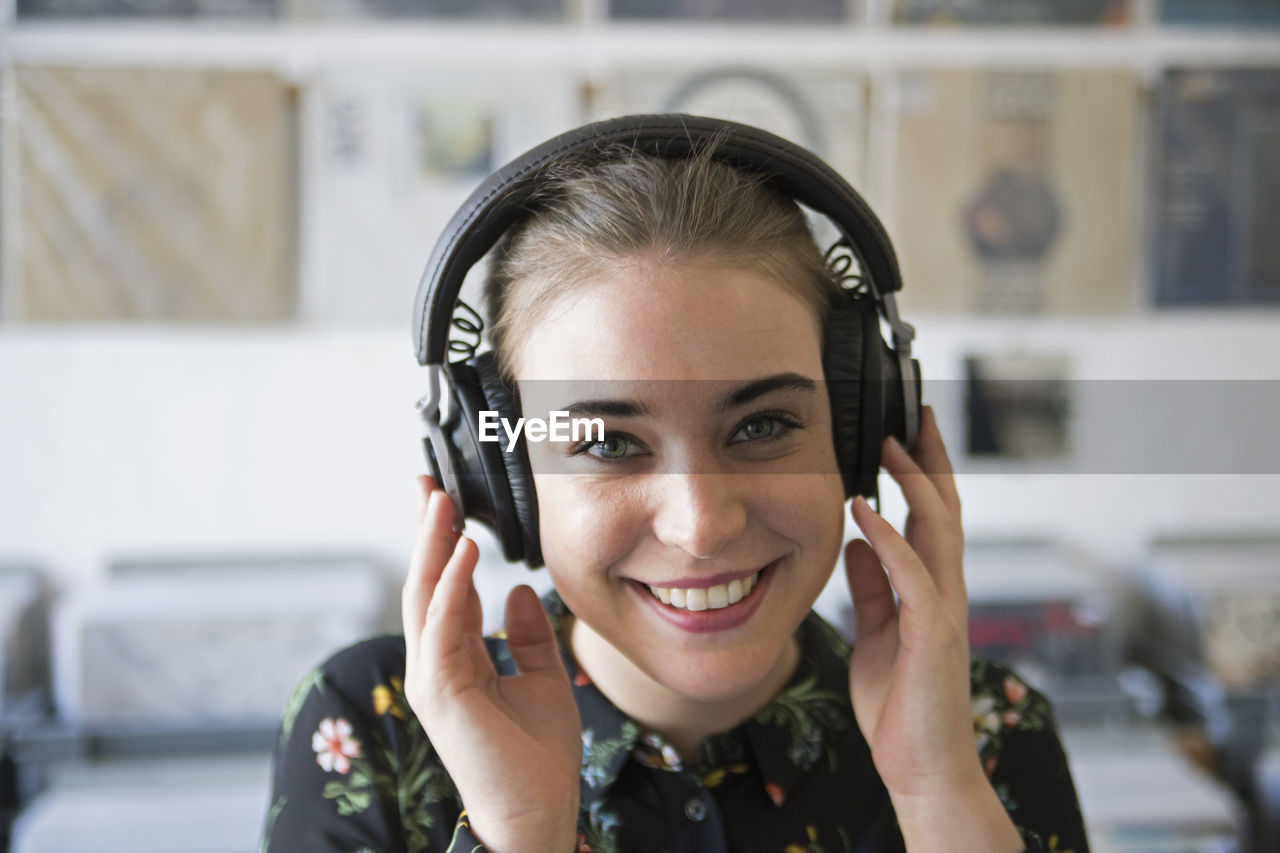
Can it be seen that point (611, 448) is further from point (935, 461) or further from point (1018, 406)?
point (1018, 406)

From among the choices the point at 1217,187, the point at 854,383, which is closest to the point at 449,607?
the point at 854,383

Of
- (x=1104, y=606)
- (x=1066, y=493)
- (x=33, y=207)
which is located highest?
(x=33, y=207)

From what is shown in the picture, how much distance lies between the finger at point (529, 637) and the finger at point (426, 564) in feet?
0.24

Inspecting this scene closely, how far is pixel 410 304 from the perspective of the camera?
1690 millimetres

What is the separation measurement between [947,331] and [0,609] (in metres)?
1.74

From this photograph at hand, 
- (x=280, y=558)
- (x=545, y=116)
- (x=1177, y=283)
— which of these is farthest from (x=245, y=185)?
(x=1177, y=283)

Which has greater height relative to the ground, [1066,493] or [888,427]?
[888,427]

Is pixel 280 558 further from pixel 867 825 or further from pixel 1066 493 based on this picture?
pixel 1066 493

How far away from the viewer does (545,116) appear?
171 cm

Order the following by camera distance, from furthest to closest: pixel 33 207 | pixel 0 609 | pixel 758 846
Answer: pixel 33 207 → pixel 0 609 → pixel 758 846

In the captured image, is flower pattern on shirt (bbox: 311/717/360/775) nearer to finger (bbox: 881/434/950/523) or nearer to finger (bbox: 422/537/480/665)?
finger (bbox: 422/537/480/665)

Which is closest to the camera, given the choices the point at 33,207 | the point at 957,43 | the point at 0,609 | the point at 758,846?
the point at 758,846

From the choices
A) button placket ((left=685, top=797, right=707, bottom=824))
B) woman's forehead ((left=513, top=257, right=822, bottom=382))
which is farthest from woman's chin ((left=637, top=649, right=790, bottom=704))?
woman's forehead ((left=513, top=257, right=822, bottom=382))

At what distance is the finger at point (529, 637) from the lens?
767 millimetres
